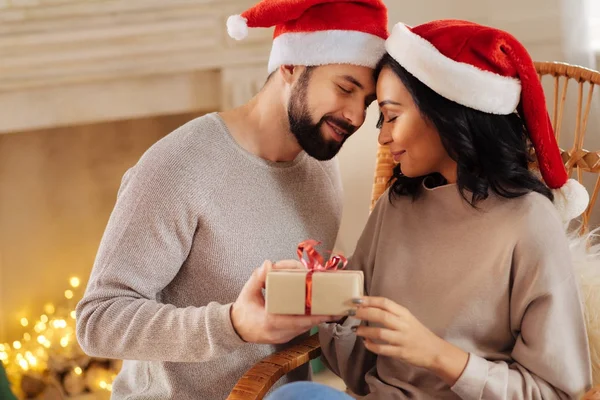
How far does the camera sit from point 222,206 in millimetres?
1438

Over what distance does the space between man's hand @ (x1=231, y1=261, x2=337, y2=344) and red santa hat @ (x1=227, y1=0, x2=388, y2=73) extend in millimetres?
472

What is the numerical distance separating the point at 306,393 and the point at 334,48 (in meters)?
0.68

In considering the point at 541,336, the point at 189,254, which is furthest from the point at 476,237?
the point at 189,254

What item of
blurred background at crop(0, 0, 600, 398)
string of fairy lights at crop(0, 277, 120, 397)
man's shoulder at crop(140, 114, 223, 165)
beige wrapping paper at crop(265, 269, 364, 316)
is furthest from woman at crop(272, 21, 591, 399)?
string of fairy lights at crop(0, 277, 120, 397)

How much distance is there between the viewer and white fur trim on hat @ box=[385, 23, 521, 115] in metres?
1.27

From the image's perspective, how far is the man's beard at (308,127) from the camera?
1.46m

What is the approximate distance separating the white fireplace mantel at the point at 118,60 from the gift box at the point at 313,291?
150 cm

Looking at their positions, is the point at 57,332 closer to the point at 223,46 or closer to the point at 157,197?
the point at 223,46

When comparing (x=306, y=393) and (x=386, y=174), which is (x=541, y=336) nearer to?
(x=306, y=393)

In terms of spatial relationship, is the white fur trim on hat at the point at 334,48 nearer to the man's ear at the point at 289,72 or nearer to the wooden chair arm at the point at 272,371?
the man's ear at the point at 289,72

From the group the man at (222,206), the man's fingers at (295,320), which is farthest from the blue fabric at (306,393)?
the man at (222,206)

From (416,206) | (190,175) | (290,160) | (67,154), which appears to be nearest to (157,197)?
(190,175)

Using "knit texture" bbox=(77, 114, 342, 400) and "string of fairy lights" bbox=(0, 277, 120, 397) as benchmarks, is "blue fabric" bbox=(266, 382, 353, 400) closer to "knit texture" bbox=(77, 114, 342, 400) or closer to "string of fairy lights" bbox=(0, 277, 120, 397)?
"knit texture" bbox=(77, 114, 342, 400)

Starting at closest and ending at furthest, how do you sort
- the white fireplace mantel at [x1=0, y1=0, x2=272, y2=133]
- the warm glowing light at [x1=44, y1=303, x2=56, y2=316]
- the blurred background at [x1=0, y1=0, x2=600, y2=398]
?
the blurred background at [x1=0, y1=0, x2=600, y2=398]
the white fireplace mantel at [x1=0, y1=0, x2=272, y2=133]
the warm glowing light at [x1=44, y1=303, x2=56, y2=316]
